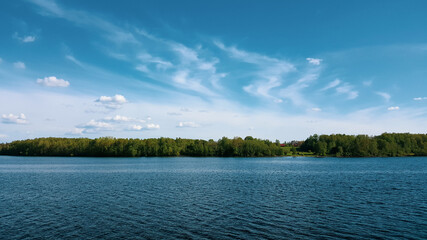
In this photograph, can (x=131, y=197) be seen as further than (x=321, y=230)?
Yes

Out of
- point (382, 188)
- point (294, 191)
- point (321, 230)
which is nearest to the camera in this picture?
point (321, 230)

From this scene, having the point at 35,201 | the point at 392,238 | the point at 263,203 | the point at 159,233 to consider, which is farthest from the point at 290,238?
the point at 35,201

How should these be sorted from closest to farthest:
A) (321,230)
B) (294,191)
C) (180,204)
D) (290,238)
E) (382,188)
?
(290,238), (321,230), (180,204), (294,191), (382,188)

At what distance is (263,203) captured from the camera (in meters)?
34.0

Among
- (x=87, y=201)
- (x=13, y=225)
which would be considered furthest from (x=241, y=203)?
(x=13, y=225)

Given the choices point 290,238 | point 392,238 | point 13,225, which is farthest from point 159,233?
point 392,238

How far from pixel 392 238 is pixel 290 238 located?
7.80m

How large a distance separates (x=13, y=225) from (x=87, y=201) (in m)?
11.1

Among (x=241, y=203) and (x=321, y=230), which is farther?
(x=241, y=203)

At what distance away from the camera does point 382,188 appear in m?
45.9

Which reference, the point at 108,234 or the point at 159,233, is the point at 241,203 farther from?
the point at 108,234

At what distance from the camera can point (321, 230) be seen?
23438 millimetres

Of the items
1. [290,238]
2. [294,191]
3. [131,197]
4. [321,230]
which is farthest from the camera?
[294,191]

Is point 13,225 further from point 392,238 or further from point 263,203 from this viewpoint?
point 392,238
